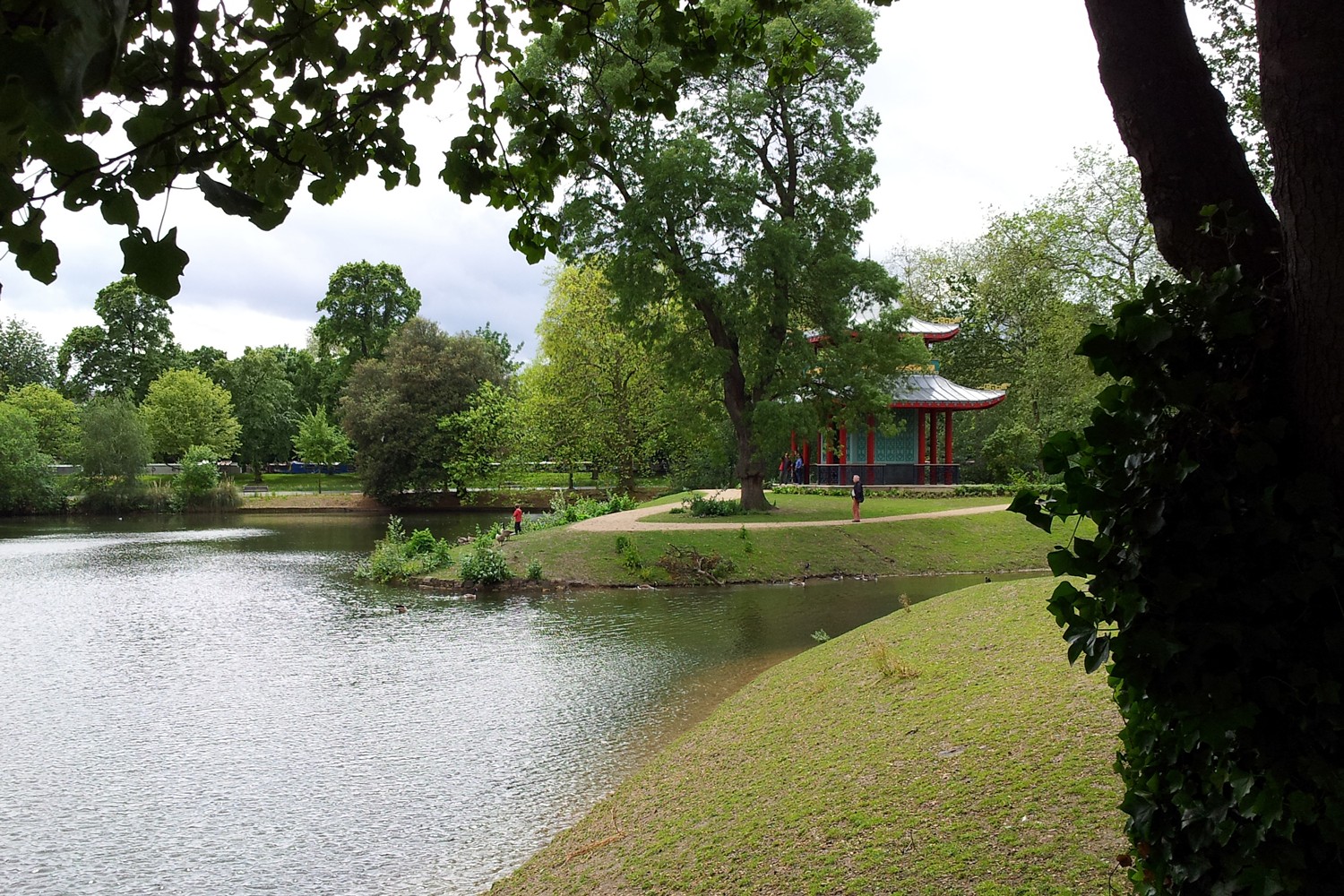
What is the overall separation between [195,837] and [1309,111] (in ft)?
27.3

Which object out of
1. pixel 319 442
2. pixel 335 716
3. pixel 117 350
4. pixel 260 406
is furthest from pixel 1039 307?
pixel 117 350

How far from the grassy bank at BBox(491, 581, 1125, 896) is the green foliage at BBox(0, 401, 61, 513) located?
147ft

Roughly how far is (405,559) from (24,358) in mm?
64635

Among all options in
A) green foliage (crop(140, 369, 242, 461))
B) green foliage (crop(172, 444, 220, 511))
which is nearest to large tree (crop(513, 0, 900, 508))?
green foliage (crop(172, 444, 220, 511))

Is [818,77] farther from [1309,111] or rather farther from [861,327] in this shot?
[1309,111]

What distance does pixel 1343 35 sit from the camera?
238 centimetres

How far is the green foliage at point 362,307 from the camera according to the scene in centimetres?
6581

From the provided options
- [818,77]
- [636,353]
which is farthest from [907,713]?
[636,353]

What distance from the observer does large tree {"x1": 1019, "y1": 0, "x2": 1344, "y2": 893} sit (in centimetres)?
222

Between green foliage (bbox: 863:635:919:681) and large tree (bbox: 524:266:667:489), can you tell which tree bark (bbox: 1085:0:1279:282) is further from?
large tree (bbox: 524:266:667:489)

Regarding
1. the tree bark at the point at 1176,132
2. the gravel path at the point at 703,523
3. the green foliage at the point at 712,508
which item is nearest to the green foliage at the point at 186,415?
the gravel path at the point at 703,523

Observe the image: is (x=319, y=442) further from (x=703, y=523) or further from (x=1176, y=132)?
(x=1176, y=132)

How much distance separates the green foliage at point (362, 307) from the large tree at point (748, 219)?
45.8m

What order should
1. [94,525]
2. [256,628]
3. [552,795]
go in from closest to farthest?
[552,795] < [256,628] < [94,525]
